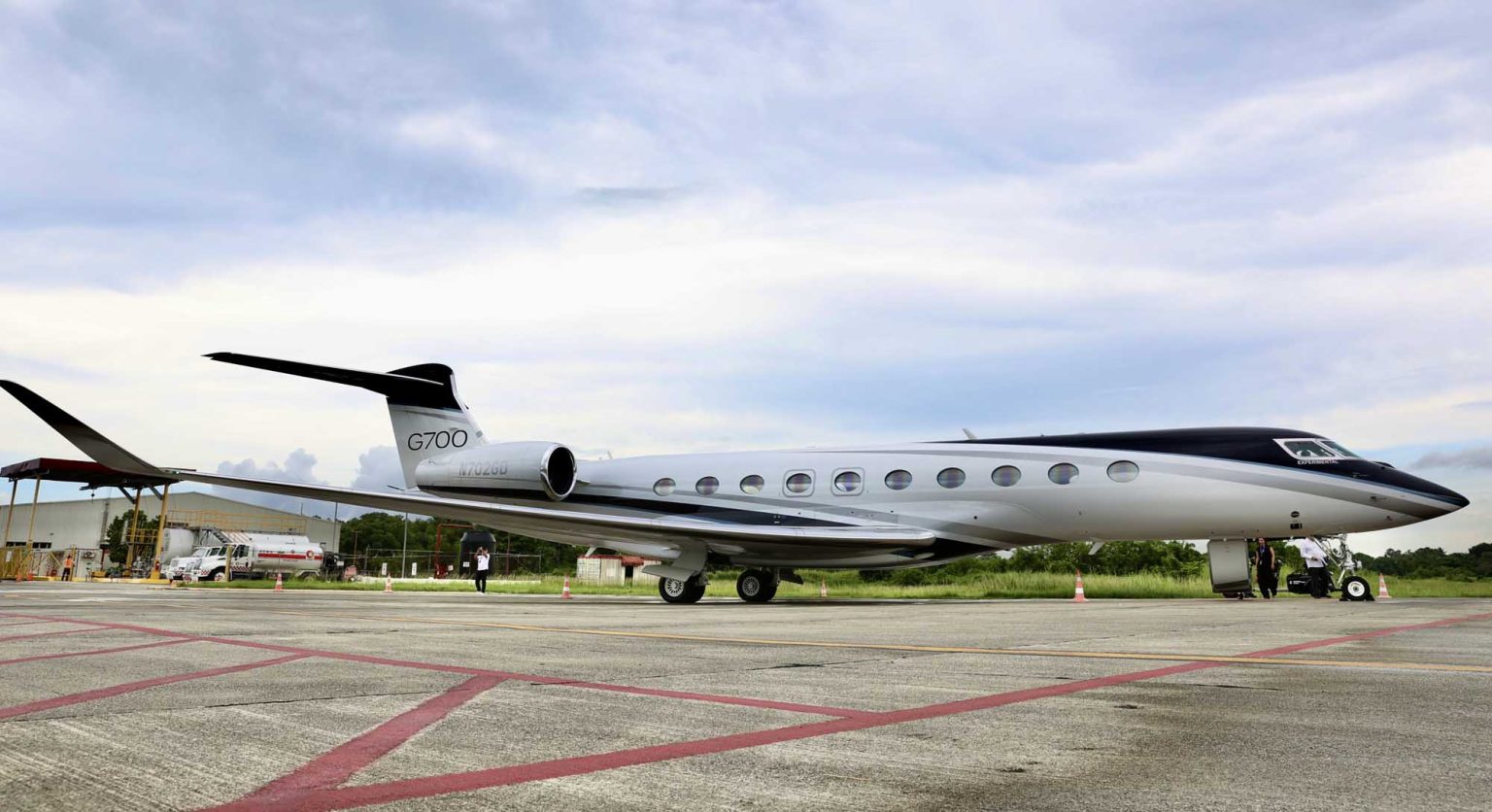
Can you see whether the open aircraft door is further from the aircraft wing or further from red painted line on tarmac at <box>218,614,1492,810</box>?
red painted line on tarmac at <box>218,614,1492,810</box>

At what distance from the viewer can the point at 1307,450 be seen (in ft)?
51.4

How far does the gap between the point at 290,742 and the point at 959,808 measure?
2281 mm

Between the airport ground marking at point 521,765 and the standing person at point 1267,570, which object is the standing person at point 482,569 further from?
the airport ground marking at point 521,765

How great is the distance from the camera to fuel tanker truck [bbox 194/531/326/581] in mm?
39688

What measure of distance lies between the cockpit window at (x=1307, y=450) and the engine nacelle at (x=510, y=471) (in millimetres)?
13054

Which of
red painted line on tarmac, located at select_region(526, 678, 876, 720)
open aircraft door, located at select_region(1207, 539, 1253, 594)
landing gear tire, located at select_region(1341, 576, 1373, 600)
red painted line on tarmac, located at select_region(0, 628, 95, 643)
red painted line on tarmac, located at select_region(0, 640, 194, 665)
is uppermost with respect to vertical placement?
open aircraft door, located at select_region(1207, 539, 1253, 594)

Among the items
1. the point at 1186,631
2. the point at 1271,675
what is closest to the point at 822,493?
the point at 1186,631

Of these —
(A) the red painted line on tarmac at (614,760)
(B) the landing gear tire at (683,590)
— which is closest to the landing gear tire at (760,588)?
(B) the landing gear tire at (683,590)

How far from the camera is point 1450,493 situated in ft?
50.5

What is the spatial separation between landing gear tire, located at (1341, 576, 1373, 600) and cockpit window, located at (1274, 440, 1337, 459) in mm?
2276

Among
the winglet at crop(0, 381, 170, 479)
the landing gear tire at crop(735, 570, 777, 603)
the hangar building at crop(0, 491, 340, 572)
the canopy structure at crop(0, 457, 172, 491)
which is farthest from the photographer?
the hangar building at crop(0, 491, 340, 572)

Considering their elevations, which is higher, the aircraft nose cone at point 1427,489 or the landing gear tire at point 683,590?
the aircraft nose cone at point 1427,489

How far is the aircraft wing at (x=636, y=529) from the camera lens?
52.9 ft

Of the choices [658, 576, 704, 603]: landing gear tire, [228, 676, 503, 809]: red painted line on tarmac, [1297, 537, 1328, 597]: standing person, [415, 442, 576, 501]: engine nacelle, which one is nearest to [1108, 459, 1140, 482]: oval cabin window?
[1297, 537, 1328, 597]: standing person
